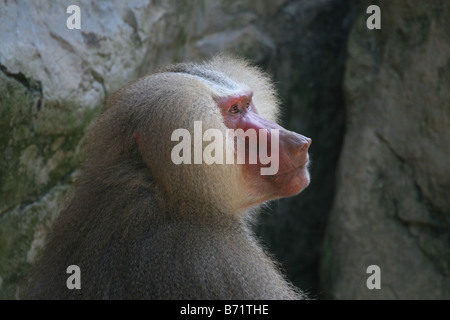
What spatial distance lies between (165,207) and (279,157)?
511mm

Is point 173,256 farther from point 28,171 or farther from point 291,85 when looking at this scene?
point 291,85

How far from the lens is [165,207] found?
2297mm

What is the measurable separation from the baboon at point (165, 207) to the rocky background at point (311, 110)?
15.1 inches

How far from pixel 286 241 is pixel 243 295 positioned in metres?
2.55

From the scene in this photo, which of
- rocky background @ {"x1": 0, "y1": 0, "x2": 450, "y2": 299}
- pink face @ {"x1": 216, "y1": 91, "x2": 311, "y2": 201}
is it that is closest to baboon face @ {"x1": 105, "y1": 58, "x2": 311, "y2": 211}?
pink face @ {"x1": 216, "y1": 91, "x2": 311, "y2": 201}

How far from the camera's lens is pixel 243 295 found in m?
2.18

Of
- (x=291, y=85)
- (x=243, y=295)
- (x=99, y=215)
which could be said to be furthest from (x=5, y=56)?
(x=291, y=85)

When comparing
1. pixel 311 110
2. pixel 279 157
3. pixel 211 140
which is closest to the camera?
pixel 211 140

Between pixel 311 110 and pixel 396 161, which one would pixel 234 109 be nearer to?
pixel 396 161

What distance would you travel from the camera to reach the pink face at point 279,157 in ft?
8.14

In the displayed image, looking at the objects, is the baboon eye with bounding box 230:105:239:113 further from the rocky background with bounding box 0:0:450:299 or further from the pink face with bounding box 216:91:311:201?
the rocky background with bounding box 0:0:450:299
